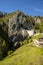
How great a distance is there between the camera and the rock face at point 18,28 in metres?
152

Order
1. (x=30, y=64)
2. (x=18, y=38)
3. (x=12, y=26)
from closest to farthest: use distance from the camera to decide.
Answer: (x=30, y=64) → (x=18, y=38) → (x=12, y=26)

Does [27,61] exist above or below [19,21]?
below

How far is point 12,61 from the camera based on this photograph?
229 feet

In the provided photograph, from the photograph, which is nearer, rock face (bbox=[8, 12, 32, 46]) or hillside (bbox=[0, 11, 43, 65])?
hillside (bbox=[0, 11, 43, 65])

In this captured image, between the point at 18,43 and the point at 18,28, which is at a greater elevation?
the point at 18,28

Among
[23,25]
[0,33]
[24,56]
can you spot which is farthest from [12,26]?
[24,56]

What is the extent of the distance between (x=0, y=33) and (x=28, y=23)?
65399 millimetres

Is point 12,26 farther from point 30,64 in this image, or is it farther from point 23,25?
point 30,64

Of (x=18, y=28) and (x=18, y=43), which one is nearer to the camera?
(x=18, y=43)

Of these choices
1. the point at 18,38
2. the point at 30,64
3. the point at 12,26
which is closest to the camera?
the point at 30,64

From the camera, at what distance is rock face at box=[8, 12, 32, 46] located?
151500 millimetres

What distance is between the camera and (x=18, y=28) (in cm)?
16850

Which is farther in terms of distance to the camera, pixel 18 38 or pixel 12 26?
pixel 12 26

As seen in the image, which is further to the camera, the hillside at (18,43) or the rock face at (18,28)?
the rock face at (18,28)
